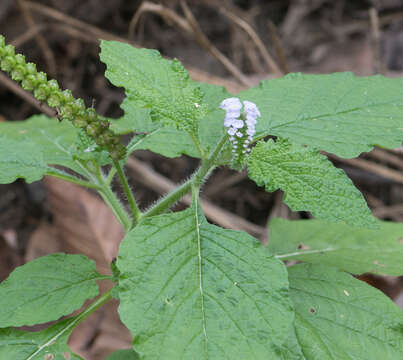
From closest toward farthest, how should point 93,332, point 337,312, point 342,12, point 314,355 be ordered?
point 314,355 < point 337,312 < point 93,332 < point 342,12

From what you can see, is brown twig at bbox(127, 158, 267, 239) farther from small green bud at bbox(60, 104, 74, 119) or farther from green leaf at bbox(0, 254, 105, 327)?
small green bud at bbox(60, 104, 74, 119)

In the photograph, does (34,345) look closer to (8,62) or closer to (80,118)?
(80,118)

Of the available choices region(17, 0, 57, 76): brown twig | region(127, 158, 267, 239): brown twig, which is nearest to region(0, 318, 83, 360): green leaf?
region(127, 158, 267, 239): brown twig

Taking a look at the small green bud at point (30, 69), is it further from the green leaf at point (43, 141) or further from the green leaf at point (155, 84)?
the green leaf at point (43, 141)

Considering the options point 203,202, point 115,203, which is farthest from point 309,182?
point 203,202

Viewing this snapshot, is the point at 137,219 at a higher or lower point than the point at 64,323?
higher

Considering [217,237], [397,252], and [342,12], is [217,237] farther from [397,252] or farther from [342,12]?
[342,12]

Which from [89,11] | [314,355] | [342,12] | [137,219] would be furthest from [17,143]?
[342,12]
